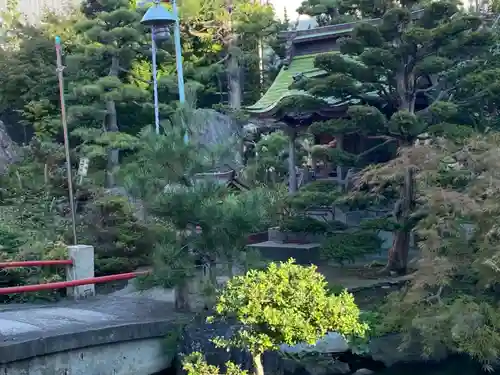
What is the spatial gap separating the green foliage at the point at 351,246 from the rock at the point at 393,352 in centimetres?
219

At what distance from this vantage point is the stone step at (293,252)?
39.1 ft

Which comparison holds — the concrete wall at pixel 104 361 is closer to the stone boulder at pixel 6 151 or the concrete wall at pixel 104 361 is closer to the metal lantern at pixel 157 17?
the metal lantern at pixel 157 17

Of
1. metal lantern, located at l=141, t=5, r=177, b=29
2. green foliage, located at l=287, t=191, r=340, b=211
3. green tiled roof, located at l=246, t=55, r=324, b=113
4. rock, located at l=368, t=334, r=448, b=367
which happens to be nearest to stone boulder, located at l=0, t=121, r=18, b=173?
green tiled roof, located at l=246, t=55, r=324, b=113

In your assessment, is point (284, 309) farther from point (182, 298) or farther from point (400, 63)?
point (400, 63)

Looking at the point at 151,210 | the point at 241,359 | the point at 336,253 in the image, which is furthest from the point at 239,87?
the point at 241,359

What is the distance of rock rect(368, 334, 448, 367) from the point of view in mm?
7414

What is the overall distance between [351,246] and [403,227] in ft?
2.83

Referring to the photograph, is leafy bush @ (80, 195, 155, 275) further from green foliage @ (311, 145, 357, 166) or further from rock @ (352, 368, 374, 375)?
rock @ (352, 368, 374, 375)

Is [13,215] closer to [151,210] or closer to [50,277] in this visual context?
[50,277]

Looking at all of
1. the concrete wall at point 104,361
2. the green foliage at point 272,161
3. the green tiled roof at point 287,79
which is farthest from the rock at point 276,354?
the green foliage at point 272,161


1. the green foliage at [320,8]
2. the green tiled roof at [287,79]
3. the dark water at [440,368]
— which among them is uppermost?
the green foliage at [320,8]

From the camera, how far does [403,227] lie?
30.5 ft

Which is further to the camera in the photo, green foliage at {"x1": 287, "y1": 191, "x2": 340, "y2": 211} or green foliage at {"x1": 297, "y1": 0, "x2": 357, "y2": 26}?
green foliage at {"x1": 297, "y1": 0, "x2": 357, "y2": 26}

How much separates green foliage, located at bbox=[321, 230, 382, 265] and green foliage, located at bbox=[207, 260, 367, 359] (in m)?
4.66
